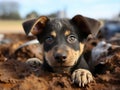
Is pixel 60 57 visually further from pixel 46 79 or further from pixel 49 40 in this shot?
pixel 49 40

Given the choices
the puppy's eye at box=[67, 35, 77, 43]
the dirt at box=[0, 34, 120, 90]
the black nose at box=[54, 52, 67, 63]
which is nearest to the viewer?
the dirt at box=[0, 34, 120, 90]

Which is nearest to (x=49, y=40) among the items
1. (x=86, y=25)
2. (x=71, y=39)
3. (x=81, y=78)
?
(x=71, y=39)

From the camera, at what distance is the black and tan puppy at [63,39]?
585cm

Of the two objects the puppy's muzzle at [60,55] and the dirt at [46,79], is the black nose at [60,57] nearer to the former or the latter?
Answer: the puppy's muzzle at [60,55]

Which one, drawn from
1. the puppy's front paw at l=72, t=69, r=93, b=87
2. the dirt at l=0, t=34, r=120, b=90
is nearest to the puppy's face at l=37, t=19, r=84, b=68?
the dirt at l=0, t=34, r=120, b=90

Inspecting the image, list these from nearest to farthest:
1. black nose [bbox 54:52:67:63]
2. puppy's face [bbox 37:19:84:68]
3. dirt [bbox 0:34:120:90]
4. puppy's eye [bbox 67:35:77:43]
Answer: dirt [bbox 0:34:120:90] → black nose [bbox 54:52:67:63] → puppy's face [bbox 37:19:84:68] → puppy's eye [bbox 67:35:77:43]

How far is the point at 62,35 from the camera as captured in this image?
628 centimetres

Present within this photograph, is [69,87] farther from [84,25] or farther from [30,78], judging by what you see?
[84,25]

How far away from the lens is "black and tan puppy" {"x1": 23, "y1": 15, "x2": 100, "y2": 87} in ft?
19.2

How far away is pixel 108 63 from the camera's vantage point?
20.3 feet

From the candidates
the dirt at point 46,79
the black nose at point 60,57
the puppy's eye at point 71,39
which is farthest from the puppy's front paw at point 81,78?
the puppy's eye at point 71,39

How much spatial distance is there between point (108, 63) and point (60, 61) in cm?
91

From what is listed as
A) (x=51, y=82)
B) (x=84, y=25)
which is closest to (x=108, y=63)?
(x=84, y=25)

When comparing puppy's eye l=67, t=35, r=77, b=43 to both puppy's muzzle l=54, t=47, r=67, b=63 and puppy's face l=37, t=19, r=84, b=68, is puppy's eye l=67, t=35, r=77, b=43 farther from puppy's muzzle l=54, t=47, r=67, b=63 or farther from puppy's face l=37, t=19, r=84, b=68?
puppy's muzzle l=54, t=47, r=67, b=63
